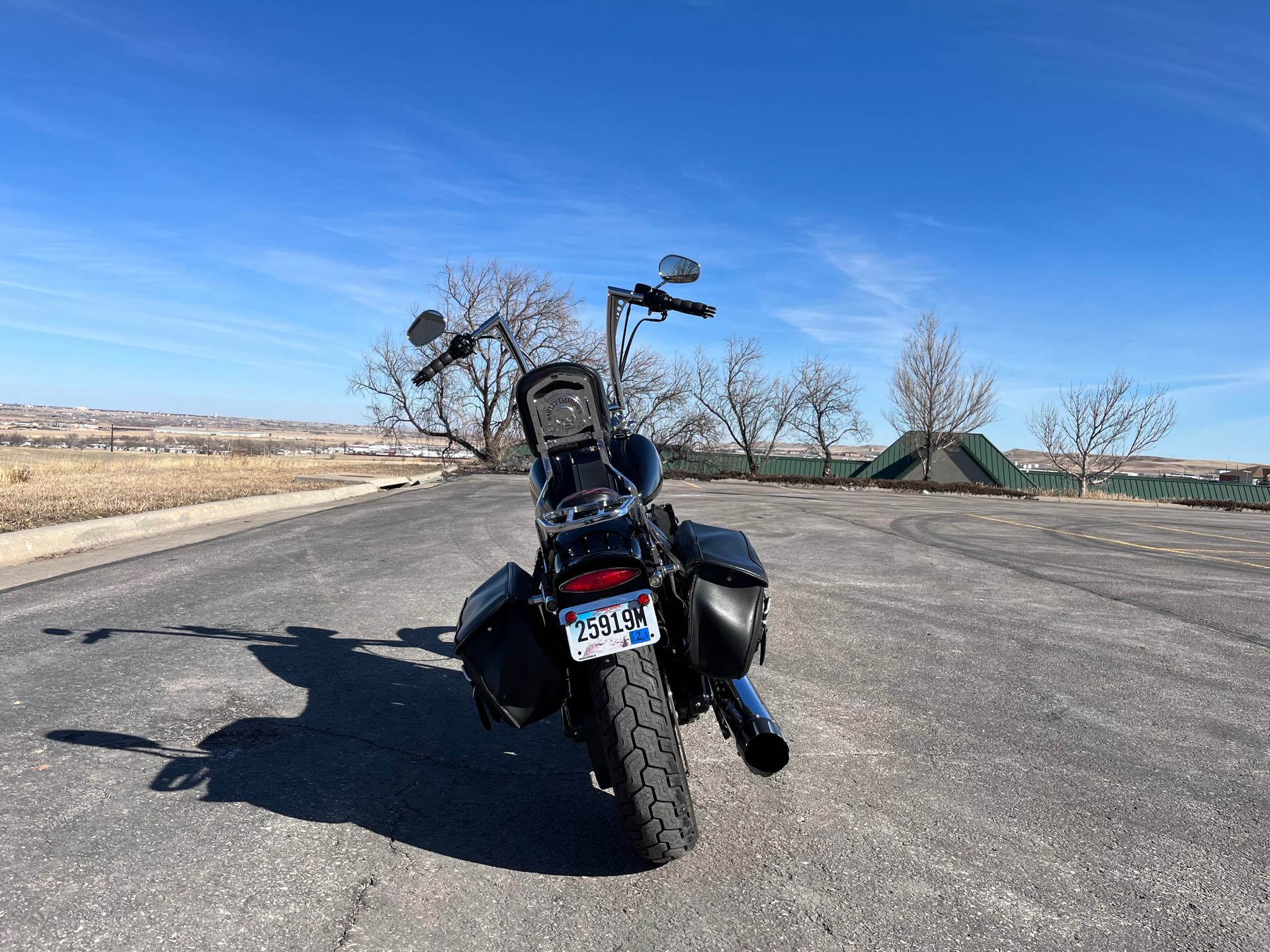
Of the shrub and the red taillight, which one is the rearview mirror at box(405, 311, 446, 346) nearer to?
the red taillight

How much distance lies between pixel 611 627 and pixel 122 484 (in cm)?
1773

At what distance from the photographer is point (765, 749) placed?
8.76 ft

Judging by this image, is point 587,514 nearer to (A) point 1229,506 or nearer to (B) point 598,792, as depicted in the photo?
(B) point 598,792

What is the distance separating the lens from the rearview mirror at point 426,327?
4160 millimetres

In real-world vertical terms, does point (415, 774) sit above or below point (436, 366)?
below

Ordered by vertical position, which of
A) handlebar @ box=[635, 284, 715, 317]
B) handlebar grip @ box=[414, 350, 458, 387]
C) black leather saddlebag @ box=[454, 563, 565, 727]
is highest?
handlebar @ box=[635, 284, 715, 317]

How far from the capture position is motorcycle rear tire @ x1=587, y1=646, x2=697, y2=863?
8.09 ft

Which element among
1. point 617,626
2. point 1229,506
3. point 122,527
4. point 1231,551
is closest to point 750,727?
point 617,626

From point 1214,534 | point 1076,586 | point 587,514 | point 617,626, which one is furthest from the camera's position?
point 1214,534

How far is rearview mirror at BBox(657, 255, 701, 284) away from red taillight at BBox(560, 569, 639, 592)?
2.05m

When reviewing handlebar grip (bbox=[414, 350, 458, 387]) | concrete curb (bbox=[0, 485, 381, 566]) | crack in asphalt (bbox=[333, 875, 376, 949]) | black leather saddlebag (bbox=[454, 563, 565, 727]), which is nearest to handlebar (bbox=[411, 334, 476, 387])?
handlebar grip (bbox=[414, 350, 458, 387])

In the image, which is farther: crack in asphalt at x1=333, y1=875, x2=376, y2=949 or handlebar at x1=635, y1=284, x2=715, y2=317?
handlebar at x1=635, y1=284, x2=715, y2=317

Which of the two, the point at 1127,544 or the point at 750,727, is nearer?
the point at 750,727

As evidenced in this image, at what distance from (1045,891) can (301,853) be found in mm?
2411
